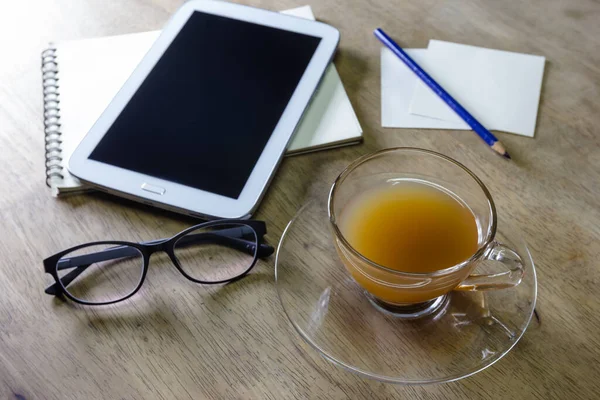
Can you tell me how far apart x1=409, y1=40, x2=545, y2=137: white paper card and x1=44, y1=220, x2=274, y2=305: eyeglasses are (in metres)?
0.29

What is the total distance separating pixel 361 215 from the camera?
585 mm

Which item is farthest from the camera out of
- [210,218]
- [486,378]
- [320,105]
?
[320,105]

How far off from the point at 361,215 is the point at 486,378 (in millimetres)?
193

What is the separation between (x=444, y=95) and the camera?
744 mm

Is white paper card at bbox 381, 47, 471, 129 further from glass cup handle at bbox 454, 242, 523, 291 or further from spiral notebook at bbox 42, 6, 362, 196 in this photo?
glass cup handle at bbox 454, 242, 523, 291

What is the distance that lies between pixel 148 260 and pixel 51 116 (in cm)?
26

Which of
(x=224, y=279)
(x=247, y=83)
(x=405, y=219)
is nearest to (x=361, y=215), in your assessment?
(x=405, y=219)

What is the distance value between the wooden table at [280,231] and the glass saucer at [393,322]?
13 millimetres

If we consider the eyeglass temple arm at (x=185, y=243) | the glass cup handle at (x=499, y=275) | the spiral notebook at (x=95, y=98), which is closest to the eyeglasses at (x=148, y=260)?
the eyeglass temple arm at (x=185, y=243)

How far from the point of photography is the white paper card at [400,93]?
2.39 feet

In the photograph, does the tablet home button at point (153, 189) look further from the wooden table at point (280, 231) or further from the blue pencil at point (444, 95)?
the blue pencil at point (444, 95)

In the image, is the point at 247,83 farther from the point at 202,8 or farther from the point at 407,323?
the point at 407,323

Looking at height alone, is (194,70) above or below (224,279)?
above

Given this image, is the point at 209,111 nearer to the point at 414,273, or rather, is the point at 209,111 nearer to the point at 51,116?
the point at 51,116
